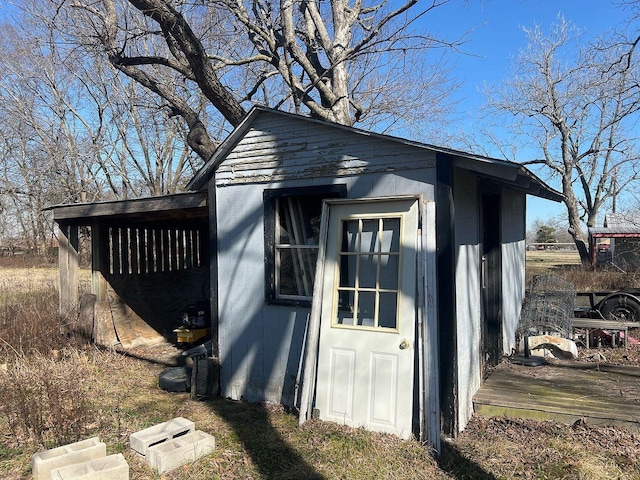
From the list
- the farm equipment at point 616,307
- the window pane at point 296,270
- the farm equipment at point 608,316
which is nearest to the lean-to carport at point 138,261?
the window pane at point 296,270

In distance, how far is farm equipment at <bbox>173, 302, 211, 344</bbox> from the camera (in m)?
8.33

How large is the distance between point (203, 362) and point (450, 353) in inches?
117

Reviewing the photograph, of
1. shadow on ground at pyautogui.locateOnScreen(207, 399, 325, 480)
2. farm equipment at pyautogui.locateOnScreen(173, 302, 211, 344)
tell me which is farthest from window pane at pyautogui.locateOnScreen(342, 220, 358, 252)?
farm equipment at pyautogui.locateOnScreen(173, 302, 211, 344)

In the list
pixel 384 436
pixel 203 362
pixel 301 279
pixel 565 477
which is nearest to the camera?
pixel 565 477

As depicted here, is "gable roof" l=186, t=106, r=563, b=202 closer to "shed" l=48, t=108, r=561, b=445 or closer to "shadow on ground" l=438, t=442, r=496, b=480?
"shed" l=48, t=108, r=561, b=445

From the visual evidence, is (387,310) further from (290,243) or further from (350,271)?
(290,243)

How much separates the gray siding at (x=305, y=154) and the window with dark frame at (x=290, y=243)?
0.92 feet

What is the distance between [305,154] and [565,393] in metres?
3.80

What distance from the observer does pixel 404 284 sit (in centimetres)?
454

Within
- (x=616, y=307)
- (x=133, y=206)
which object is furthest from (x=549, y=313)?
(x=133, y=206)

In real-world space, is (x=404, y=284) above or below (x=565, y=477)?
above

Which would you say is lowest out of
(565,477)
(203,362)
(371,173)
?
(565,477)

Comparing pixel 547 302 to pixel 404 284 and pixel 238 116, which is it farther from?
pixel 238 116

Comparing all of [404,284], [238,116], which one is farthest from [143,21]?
[404,284]
